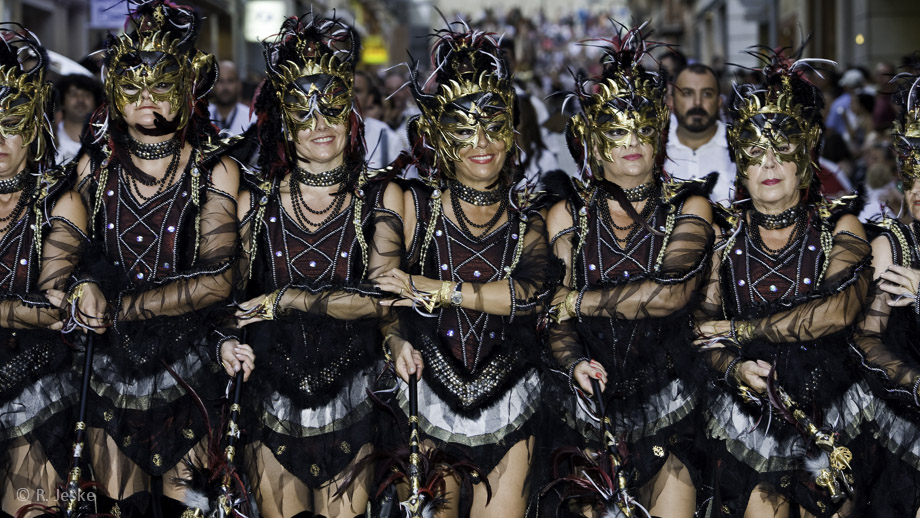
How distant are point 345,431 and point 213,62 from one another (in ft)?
5.65

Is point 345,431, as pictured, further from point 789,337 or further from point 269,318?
point 789,337

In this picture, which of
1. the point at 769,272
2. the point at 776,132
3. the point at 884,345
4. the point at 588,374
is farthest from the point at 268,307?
the point at 884,345

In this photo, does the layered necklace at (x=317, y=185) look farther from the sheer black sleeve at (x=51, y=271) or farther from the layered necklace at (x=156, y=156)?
the sheer black sleeve at (x=51, y=271)

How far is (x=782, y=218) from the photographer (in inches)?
180

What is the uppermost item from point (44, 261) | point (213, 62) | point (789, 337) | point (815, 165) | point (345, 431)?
point (213, 62)

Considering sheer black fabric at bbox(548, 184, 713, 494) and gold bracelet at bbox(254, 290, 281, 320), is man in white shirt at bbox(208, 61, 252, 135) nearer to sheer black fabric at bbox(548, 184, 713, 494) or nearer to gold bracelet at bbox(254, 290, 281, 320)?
gold bracelet at bbox(254, 290, 281, 320)

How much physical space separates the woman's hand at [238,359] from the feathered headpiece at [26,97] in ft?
3.95

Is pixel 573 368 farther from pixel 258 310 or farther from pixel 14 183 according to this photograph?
pixel 14 183

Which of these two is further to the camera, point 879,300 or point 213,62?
point 213,62

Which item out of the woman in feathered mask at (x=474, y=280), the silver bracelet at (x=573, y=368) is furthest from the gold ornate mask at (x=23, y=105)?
the silver bracelet at (x=573, y=368)

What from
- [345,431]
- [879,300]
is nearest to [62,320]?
[345,431]

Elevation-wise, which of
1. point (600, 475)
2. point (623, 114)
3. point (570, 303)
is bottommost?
point (600, 475)

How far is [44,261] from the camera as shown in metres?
4.62

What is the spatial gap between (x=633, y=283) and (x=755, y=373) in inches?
22.8
